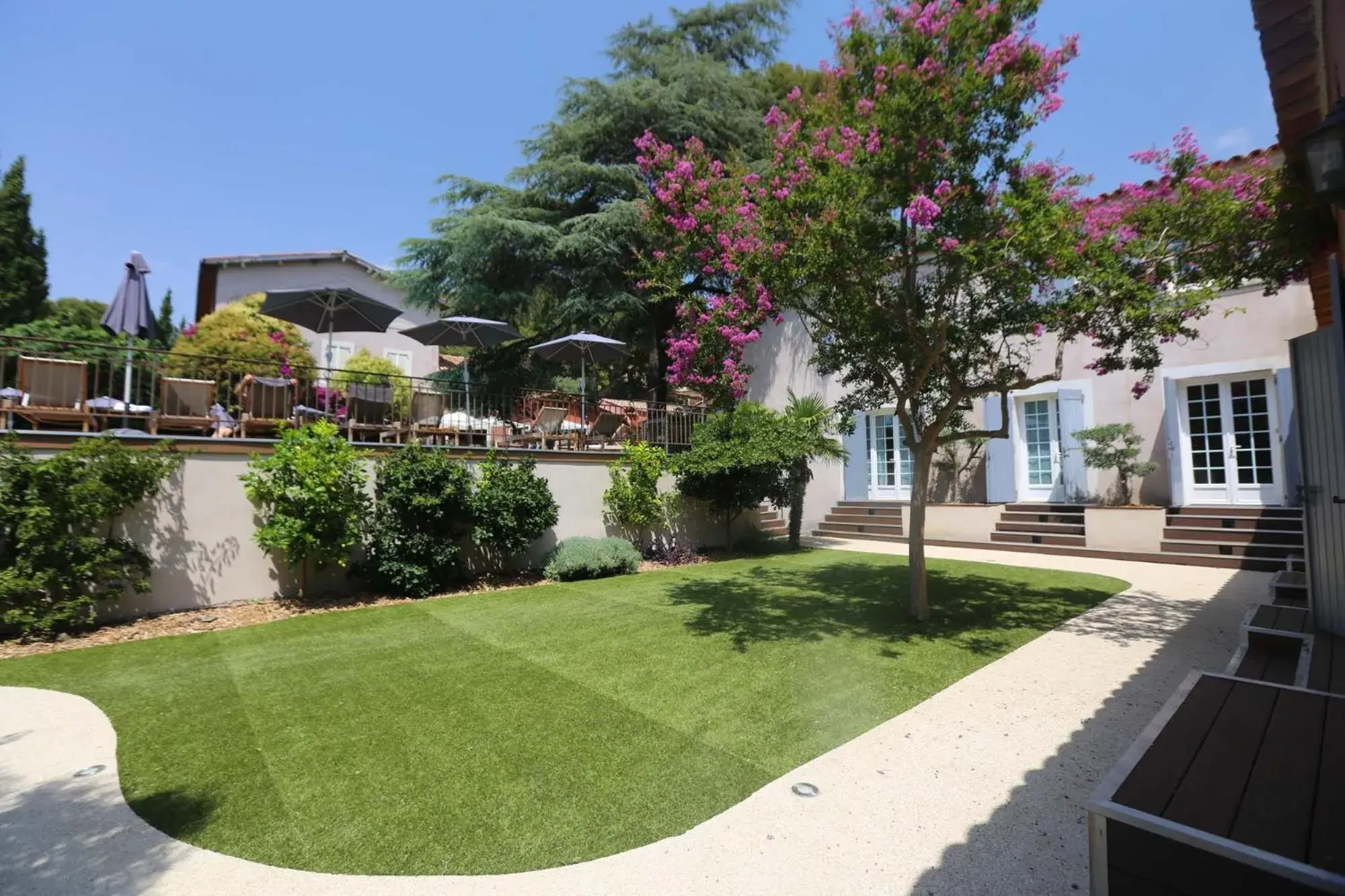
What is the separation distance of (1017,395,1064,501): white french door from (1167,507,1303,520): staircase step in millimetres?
2355

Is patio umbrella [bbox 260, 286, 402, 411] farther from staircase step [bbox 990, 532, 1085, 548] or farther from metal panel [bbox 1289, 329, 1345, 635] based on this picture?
staircase step [bbox 990, 532, 1085, 548]

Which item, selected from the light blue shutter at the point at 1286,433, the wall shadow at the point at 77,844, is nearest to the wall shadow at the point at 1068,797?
the wall shadow at the point at 77,844

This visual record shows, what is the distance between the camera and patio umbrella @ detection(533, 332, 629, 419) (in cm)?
1176

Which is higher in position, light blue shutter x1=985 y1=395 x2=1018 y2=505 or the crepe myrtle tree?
the crepe myrtle tree

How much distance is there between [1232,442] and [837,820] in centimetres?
1298

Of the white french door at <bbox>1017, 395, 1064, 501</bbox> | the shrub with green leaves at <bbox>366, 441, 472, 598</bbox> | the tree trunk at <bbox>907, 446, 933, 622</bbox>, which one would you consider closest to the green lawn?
the tree trunk at <bbox>907, 446, 933, 622</bbox>

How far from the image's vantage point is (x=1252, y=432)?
10969mm

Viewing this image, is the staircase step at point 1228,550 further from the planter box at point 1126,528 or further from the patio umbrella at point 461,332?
the patio umbrella at point 461,332

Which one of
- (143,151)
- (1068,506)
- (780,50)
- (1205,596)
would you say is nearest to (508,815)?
(1205,596)

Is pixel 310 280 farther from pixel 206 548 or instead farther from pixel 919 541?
pixel 919 541

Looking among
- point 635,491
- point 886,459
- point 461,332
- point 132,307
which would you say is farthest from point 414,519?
point 886,459

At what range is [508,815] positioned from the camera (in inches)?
111

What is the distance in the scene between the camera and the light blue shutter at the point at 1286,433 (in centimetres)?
1013

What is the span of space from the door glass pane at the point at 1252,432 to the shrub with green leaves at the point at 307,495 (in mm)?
15129
